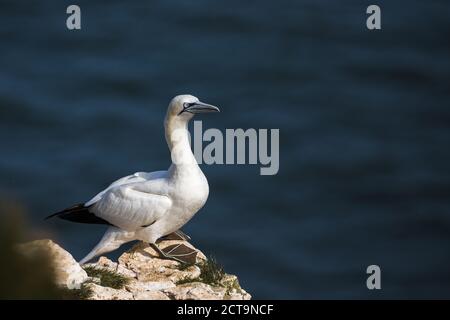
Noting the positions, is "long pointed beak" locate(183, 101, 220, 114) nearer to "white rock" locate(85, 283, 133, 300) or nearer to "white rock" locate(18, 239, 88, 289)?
"white rock" locate(18, 239, 88, 289)

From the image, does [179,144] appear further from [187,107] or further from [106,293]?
[106,293]

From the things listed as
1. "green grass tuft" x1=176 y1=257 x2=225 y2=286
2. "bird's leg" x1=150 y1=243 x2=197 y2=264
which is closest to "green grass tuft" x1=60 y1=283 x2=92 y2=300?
"green grass tuft" x1=176 y1=257 x2=225 y2=286

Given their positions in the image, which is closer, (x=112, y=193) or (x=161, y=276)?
(x=161, y=276)

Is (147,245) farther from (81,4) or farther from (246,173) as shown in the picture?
(81,4)

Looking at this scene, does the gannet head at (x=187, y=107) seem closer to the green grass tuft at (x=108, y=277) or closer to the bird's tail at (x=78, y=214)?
the bird's tail at (x=78, y=214)

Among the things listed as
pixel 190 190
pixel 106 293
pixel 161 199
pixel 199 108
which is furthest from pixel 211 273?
pixel 199 108
